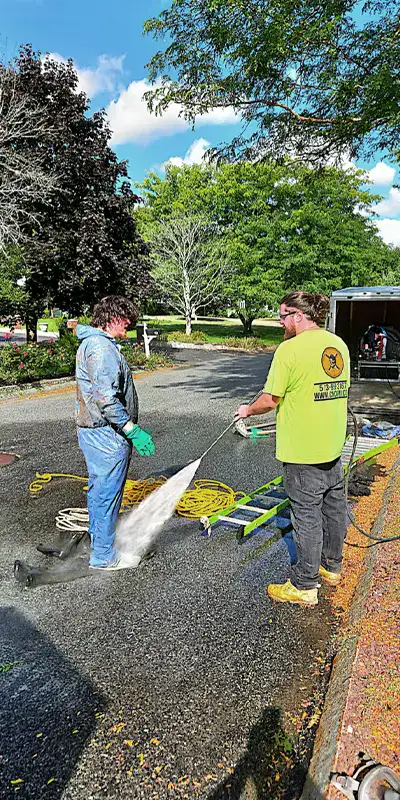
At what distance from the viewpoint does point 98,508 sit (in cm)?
351

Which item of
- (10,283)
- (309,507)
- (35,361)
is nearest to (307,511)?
(309,507)

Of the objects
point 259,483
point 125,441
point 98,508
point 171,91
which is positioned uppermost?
point 171,91

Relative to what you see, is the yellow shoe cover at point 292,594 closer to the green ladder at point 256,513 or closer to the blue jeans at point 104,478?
the green ladder at point 256,513

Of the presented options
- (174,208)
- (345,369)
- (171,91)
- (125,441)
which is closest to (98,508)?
(125,441)

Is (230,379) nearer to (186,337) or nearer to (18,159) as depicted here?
(18,159)

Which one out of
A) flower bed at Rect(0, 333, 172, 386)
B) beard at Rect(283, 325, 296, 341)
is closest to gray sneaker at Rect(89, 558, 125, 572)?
beard at Rect(283, 325, 296, 341)

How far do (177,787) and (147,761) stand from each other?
0.59 feet

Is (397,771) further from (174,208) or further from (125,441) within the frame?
(174,208)

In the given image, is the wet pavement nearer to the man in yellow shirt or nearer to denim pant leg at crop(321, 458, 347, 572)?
denim pant leg at crop(321, 458, 347, 572)

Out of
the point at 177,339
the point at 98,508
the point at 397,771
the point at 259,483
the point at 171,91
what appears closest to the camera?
the point at 397,771

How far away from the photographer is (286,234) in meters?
27.2

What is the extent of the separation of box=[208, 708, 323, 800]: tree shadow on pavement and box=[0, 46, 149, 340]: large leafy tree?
44.0 ft

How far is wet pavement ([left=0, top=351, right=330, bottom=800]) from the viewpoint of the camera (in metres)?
2.02

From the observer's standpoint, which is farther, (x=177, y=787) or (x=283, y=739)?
(x=283, y=739)
